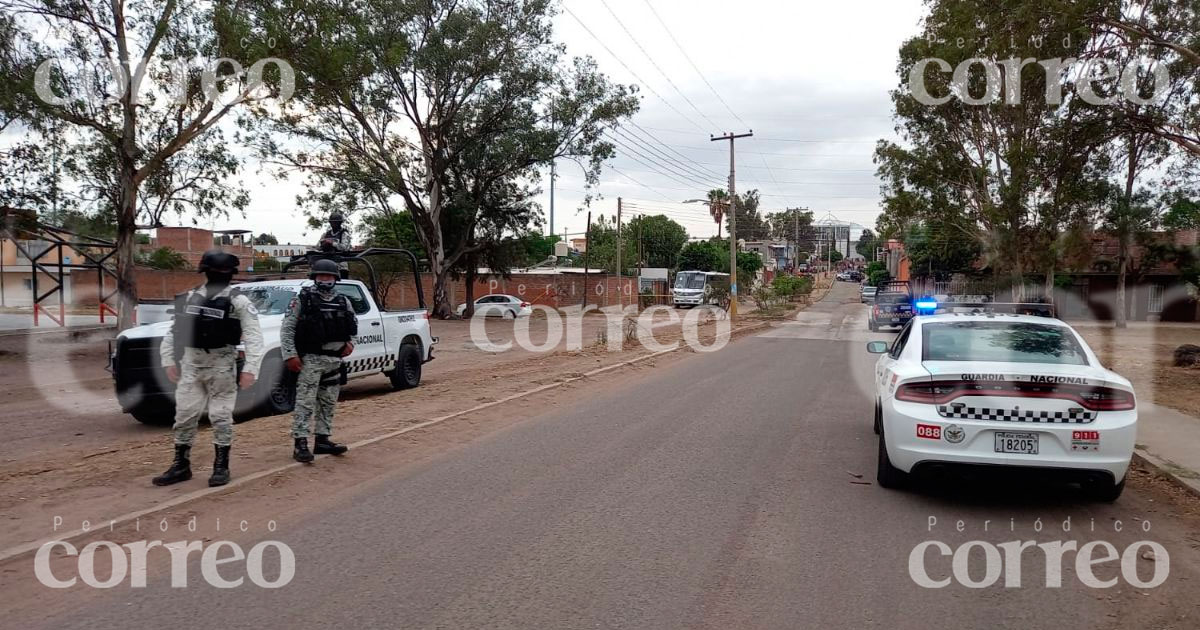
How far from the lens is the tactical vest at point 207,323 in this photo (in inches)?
241

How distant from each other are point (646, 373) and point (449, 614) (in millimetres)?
11208

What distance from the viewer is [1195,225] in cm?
2948

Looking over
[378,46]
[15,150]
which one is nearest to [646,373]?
[15,150]

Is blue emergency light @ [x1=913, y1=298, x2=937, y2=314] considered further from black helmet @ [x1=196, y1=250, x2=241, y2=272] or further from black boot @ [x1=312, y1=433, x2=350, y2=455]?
black helmet @ [x1=196, y1=250, x2=241, y2=272]

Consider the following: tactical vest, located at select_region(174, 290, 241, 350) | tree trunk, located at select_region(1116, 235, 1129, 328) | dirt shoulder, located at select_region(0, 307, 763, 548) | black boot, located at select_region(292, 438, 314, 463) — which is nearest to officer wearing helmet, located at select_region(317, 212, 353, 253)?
dirt shoulder, located at select_region(0, 307, 763, 548)

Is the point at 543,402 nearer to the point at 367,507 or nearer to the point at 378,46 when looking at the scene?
the point at 367,507

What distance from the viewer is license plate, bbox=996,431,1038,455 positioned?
5766 mm

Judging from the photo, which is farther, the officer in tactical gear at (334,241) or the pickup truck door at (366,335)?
the pickup truck door at (366,335)

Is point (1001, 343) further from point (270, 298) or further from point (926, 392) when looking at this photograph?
point (270, 298)

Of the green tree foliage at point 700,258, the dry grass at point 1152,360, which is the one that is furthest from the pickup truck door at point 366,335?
the green tree foliage at point 700,258

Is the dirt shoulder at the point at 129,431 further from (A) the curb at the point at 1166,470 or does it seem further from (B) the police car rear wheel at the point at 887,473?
(A) the curb at the point at 1166,470

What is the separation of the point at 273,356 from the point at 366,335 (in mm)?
1539

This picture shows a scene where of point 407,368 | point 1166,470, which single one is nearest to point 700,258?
point 407,368

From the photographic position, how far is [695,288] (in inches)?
2132
